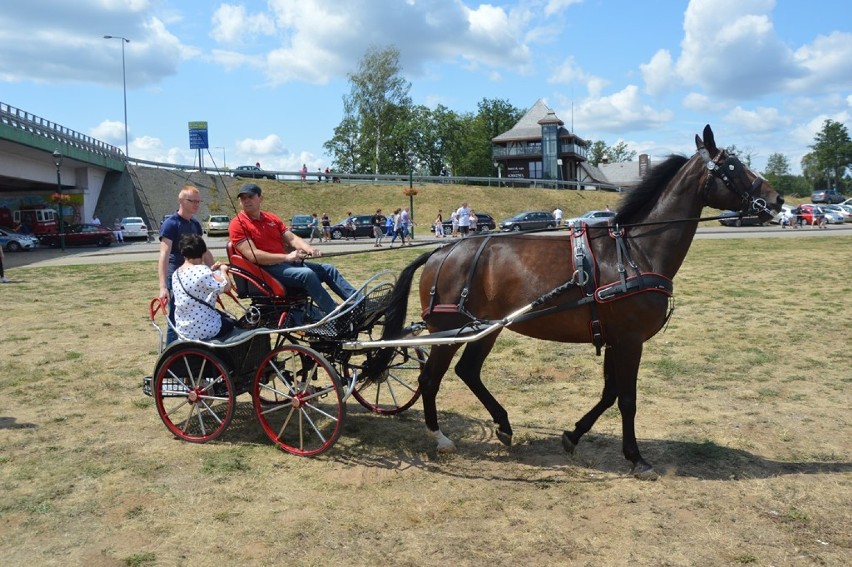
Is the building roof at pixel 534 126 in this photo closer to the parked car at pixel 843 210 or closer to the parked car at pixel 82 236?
the parked car at pixel 843 210

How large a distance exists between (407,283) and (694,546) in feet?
10.3

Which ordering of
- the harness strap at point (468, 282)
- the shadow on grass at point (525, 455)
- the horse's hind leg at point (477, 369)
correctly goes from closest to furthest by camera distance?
the shadow on grass at point (525, 455) < the harness strap at point (468, 282) < the horse's hind leg at point (477, 369)

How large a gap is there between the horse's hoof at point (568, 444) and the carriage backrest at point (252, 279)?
9.16 feet

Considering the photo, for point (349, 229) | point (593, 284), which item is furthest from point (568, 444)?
point (349, 229)

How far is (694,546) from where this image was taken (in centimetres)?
409

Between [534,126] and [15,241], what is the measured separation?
69.4 meters

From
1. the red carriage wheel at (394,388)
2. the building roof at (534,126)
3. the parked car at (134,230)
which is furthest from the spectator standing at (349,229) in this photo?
the building roof at (534,126)

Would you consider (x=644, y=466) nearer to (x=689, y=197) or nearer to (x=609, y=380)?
(x=609, y=380)

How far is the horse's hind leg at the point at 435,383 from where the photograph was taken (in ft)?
19.2

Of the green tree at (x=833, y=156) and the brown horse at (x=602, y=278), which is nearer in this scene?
the brown horse at (x=602, y=278)

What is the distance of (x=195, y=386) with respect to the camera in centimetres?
618

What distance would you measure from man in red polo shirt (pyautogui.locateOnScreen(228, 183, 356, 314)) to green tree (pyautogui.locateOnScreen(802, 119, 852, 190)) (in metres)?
113

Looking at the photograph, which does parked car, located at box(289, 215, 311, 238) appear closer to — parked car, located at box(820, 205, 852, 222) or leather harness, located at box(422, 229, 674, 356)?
parked car, located at box(820, 205, 852, 222)

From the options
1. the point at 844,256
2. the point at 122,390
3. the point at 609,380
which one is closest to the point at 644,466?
Answer: the point at 609,380
